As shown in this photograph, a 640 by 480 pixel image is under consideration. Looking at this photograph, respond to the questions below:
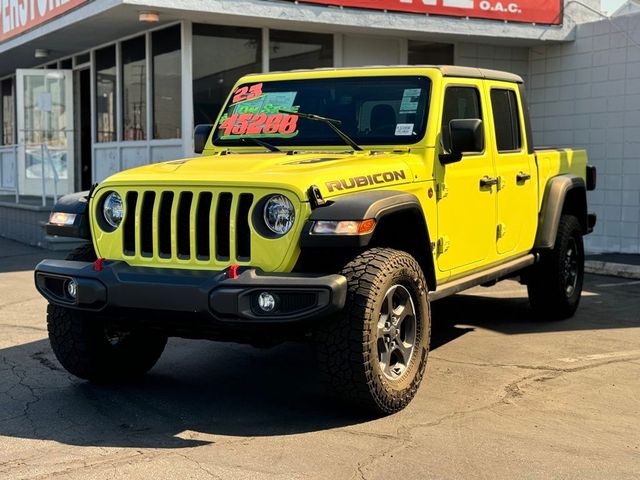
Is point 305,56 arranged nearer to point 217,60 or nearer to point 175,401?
point 217,60

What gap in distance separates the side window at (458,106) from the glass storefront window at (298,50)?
6.49m

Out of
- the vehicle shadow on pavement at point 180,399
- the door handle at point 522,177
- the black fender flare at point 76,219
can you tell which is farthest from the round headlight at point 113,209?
the door handle at point 522,177

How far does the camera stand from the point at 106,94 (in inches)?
555

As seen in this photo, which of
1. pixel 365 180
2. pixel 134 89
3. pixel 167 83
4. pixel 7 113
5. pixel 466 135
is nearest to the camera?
pixel 365 180

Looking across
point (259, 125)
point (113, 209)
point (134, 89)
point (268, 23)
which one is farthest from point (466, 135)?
point (134, 89)

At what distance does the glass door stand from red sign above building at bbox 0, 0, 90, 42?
91cm

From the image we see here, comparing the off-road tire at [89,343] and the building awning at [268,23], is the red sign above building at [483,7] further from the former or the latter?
the off-road tire at [89,343]

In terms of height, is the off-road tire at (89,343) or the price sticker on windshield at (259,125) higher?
the price sticker on windshield at (259,125)

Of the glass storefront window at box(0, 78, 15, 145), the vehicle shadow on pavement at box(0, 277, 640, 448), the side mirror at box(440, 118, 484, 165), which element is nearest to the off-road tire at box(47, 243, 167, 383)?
the vehicle shadow on pavement at box(0, 277, 640, 448)

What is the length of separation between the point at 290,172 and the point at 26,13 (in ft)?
33.5

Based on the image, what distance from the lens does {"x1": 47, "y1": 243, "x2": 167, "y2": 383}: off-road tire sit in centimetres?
505

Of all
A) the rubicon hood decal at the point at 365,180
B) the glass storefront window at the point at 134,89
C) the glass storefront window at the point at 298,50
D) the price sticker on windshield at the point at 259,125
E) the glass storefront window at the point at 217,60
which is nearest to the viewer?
the rubicon hood decal at the point at 365,180

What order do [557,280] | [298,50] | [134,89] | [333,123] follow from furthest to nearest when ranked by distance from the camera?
[134,89] < [298,50] < [557,280] < [333,123]

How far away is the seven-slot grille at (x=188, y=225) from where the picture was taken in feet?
14.7
